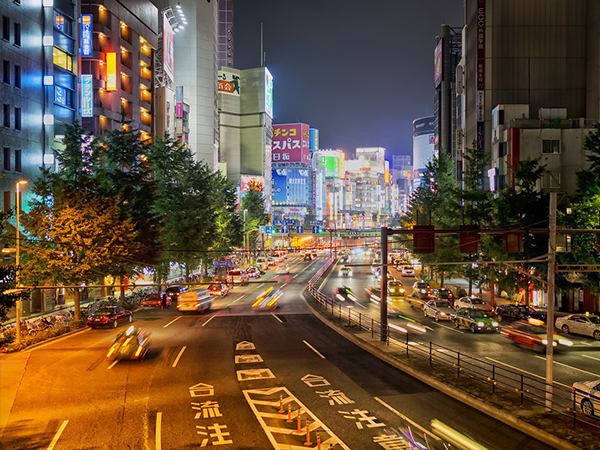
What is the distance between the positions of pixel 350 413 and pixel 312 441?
2997 mm

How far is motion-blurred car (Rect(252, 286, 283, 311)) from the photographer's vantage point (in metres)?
50.1

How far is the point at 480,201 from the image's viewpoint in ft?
162

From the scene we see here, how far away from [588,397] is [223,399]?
Result: 12.8m

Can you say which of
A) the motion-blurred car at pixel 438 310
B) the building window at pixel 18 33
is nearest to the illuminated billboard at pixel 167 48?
the building window at pixel 18 33

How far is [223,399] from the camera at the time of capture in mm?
19953

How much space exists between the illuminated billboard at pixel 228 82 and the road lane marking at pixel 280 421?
170 meters

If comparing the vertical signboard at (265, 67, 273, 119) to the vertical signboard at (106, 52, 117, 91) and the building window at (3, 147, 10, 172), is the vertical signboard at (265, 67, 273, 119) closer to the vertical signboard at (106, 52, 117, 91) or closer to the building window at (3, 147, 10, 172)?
the vertical signboard at (106, 52, 117, 91)

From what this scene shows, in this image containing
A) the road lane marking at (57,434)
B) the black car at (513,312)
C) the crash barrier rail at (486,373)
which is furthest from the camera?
the black car at (513,312)

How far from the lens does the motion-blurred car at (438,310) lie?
4191 centimetres

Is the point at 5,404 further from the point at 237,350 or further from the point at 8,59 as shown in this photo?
the point at 8,59

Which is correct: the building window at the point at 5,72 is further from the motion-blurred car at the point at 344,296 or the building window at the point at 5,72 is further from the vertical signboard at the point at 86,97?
the motion-blurred car at the point at 344,296

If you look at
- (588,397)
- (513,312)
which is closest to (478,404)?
(588,397)

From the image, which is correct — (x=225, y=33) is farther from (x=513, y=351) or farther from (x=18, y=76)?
(x=513, y=351)

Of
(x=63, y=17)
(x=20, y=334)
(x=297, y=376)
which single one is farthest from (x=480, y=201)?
(x=63, y=17)
